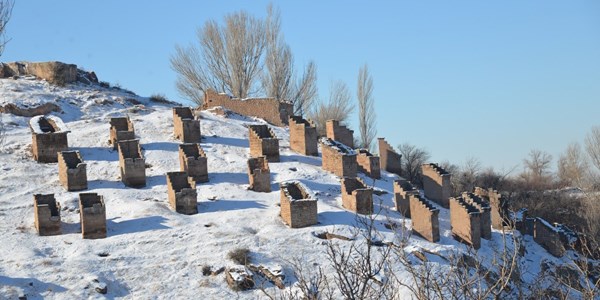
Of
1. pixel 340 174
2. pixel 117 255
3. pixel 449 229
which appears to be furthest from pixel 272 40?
pixel 117 255

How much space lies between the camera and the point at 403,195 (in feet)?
79.0

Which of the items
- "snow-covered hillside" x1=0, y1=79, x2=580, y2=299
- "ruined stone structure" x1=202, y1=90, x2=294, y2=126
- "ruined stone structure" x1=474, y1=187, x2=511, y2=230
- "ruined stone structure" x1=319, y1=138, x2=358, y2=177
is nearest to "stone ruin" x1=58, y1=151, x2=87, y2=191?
"snow-covered hillside" x1=0, y1=79, x2=580, y2=299

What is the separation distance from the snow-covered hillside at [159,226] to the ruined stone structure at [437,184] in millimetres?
1080

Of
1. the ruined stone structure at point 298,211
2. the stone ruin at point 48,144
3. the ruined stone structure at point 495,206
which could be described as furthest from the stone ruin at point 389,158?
the stone ruin at point 48,144

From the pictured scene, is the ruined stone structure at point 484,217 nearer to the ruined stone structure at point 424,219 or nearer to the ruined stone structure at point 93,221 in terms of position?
the ruined stone structure at point 424,219

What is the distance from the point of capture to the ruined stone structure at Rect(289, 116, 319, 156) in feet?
94.1

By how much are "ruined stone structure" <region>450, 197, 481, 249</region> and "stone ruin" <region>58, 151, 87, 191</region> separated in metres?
11.0

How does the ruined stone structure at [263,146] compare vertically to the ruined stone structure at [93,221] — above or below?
above

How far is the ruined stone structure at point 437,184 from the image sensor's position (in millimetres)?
27203

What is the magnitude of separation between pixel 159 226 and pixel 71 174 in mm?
4149

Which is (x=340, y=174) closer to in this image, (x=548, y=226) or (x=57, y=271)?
(x=548, y=226)

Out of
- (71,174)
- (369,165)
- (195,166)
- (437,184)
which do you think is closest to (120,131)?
(195,166)

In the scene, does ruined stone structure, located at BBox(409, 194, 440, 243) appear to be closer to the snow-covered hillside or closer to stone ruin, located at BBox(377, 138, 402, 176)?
the snow-covered hillside

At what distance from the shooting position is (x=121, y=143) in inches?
1008
